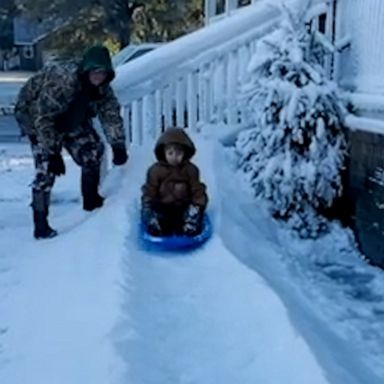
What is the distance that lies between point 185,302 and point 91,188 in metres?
1.85

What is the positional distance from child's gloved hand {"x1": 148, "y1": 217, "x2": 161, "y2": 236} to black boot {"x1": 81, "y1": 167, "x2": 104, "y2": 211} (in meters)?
0.87

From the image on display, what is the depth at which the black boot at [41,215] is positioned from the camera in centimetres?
567

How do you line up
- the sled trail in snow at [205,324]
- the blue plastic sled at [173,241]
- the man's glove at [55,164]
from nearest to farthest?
the sled trail in snow at [205,324] < the blue plastic sled at [173,241] < the man's glove at [55,164]

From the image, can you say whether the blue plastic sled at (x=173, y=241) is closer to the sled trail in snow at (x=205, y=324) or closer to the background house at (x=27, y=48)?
the sled trail in snow at (x=205, y=324)

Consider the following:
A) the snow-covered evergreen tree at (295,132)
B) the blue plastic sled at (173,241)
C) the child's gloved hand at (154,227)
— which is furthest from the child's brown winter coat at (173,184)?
the snow-covered evergreen tree at (295,132)

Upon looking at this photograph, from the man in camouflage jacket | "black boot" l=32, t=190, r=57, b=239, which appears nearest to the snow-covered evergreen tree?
the man in camouflage jacket

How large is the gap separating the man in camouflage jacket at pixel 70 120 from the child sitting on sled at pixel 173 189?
0.53 meters

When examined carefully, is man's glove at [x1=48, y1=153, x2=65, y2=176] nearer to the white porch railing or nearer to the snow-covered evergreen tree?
the white porch railing

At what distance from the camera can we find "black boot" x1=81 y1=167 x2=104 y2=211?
5.89m

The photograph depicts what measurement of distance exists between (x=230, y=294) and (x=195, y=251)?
76 centimetres

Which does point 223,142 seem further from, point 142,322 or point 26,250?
point 142,322

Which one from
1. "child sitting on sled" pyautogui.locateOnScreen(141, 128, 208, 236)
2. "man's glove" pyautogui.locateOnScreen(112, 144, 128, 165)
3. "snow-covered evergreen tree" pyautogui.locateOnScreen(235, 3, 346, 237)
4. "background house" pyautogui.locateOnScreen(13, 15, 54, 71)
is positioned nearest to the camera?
"child sitting on sled" pyautogui.locateOnScreen(141, 128, 208, 236)

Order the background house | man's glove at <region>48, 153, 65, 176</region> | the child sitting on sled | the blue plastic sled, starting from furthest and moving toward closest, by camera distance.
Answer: the background house
man's glove at <region>48, 153, 65, 176</region>
the child sitting on sled
the blue plastic sled

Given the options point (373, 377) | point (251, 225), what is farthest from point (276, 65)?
point (373, 377)
